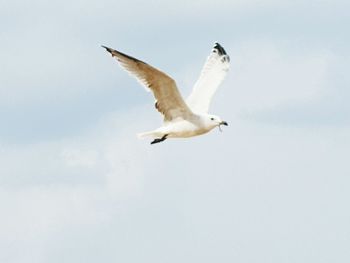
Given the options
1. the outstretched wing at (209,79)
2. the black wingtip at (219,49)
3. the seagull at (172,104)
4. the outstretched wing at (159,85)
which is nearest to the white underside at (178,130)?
the seagull at (172,104)

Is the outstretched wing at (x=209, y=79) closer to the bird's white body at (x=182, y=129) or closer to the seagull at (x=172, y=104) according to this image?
the seagull at (x=172, y=104)

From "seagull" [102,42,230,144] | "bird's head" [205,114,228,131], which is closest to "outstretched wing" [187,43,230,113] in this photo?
"seagull" [102,42,230,144]

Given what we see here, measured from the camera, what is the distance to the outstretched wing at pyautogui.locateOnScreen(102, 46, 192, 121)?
29.9m

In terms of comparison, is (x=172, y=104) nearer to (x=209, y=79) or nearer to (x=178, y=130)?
(x=178, y=130)

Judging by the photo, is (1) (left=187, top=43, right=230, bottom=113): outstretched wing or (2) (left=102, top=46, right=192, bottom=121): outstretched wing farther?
(1) (left=187, top=43, right=230, bottom=113): outstretched wing

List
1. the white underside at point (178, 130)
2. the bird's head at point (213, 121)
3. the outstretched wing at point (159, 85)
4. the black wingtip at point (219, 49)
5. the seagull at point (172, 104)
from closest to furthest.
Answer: the outstretched wing at point (159, 85)
the seagull at point (172, 104)
the white underside at point (178, 130)
the bird's head at point (213, 121)
the black wingtip at point (219, 49)

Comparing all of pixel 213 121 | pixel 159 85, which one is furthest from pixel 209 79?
pixel 159 85

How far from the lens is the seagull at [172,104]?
30.1 m

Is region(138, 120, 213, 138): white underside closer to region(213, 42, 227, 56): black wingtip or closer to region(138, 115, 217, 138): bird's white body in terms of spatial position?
region(138, 115, 217, 138): bird's white body

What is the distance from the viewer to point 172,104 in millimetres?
31859

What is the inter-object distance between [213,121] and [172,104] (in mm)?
1097

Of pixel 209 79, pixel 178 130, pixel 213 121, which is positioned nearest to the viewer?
pixel 178 130

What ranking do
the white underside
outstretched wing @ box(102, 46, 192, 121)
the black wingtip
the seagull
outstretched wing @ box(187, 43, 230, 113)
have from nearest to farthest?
outstretched wing @ box(102, 46, 192, 121) → the seagull → the white underside → outstretched wing @ box(187, 43, 230, 113) → the black wingtip

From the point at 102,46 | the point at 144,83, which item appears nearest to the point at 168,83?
the point at 144,83
